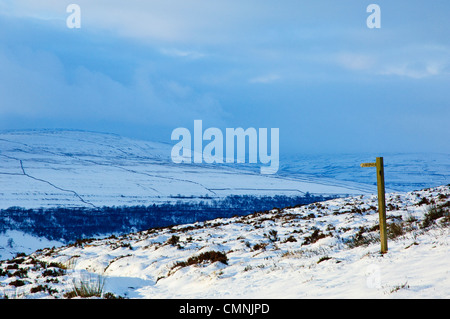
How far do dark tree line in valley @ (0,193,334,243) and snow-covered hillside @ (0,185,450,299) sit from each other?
1779 inches

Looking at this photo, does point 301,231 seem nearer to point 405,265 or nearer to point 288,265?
point 288,265

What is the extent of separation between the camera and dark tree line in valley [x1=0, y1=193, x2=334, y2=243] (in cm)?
6175

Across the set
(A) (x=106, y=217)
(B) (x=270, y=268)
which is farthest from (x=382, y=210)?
(A) (x=106, y=217)

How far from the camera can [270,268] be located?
11156mm

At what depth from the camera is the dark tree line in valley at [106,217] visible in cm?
6175

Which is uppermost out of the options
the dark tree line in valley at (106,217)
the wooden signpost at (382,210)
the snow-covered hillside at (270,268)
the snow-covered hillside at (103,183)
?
the wooden signpost at (382,210)

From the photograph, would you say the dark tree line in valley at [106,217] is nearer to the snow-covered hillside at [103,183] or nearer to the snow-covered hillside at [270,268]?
the snow-covered hillside at [103,183]

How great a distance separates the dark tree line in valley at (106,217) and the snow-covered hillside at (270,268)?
148 feet

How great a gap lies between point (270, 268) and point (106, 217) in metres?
65.3

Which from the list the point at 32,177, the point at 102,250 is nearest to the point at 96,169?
the point at 32,177

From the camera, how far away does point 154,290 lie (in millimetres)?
10938

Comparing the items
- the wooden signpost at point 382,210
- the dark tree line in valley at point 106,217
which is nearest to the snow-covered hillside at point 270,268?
the wooden signpost at point 382,210

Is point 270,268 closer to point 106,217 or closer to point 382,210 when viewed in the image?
point 382,210

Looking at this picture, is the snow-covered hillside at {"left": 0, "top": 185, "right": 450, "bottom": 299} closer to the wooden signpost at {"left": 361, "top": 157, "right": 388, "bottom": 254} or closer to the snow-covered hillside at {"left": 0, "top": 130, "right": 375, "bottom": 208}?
the wooden signpost at {"left": 361, "top": 157, "right": 388, "bottom": 254}
